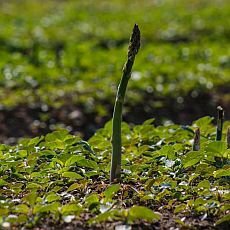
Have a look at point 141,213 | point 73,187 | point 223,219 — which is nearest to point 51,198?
point 73,187

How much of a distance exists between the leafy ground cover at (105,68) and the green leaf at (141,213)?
16.1 ft

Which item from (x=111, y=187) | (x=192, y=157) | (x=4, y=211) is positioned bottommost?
(x=4, y=211)

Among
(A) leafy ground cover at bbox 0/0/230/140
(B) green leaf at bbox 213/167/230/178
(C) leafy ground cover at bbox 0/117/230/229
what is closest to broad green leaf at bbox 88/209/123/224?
(C) leafy ground cover at bbox 0/117/230/229

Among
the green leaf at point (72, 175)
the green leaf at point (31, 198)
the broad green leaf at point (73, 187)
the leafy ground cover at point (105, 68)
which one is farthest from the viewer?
the leafy ground cover at point (105, 68)

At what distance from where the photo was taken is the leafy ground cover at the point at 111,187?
9.70 ft

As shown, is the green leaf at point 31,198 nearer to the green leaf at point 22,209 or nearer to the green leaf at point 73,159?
the green leaf at point 22,209

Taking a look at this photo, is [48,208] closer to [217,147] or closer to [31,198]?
[31,198]

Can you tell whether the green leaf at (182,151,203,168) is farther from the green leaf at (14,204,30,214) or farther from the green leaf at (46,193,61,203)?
the green leaf at (14,204,30,214)

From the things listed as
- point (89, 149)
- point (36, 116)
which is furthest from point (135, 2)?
point (89, 149)

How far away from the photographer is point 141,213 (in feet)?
9.52

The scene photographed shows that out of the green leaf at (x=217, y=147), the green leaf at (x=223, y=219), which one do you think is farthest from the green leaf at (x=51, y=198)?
the green leaf at (x=217, y=147)

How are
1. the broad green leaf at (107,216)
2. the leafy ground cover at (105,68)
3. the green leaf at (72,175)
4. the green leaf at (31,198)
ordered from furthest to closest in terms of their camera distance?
1. the leafy ground cover at (105,68)
2. the green leaf at (72,175)
3. the green leaf at (31,198)
4. the broad green leaf at (107,216)

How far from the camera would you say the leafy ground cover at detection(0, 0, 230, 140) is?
8484 mm

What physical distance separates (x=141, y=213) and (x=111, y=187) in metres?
0.23
